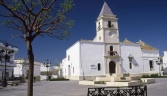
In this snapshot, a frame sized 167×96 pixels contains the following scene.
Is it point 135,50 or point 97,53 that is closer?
point 97,53

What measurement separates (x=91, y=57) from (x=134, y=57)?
347 inches

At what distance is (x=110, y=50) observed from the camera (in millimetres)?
32438

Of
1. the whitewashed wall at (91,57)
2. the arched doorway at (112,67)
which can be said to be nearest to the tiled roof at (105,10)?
the whitewashed wall at (91,57)

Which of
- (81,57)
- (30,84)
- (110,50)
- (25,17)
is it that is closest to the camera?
(30,84)

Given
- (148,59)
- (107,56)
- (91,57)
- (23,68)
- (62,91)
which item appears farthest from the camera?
(23,68)

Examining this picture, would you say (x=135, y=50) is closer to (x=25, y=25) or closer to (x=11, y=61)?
(x=11, y=61)

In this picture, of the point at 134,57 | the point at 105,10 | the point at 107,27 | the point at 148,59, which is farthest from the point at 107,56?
the point at 148,59

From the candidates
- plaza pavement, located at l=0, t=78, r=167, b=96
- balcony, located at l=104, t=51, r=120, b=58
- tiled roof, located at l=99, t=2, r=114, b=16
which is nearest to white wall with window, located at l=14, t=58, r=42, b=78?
balcony, located at l=104, t=51, r=120, b=58

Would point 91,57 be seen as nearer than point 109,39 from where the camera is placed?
Yes

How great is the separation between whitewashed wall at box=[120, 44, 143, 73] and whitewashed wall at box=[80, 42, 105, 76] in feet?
14.1

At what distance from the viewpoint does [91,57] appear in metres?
30.6


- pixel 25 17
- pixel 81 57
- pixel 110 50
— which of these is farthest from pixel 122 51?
pixel 25 17

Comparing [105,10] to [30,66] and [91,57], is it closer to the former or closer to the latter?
[91,57]

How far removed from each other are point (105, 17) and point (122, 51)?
22.6 feet
